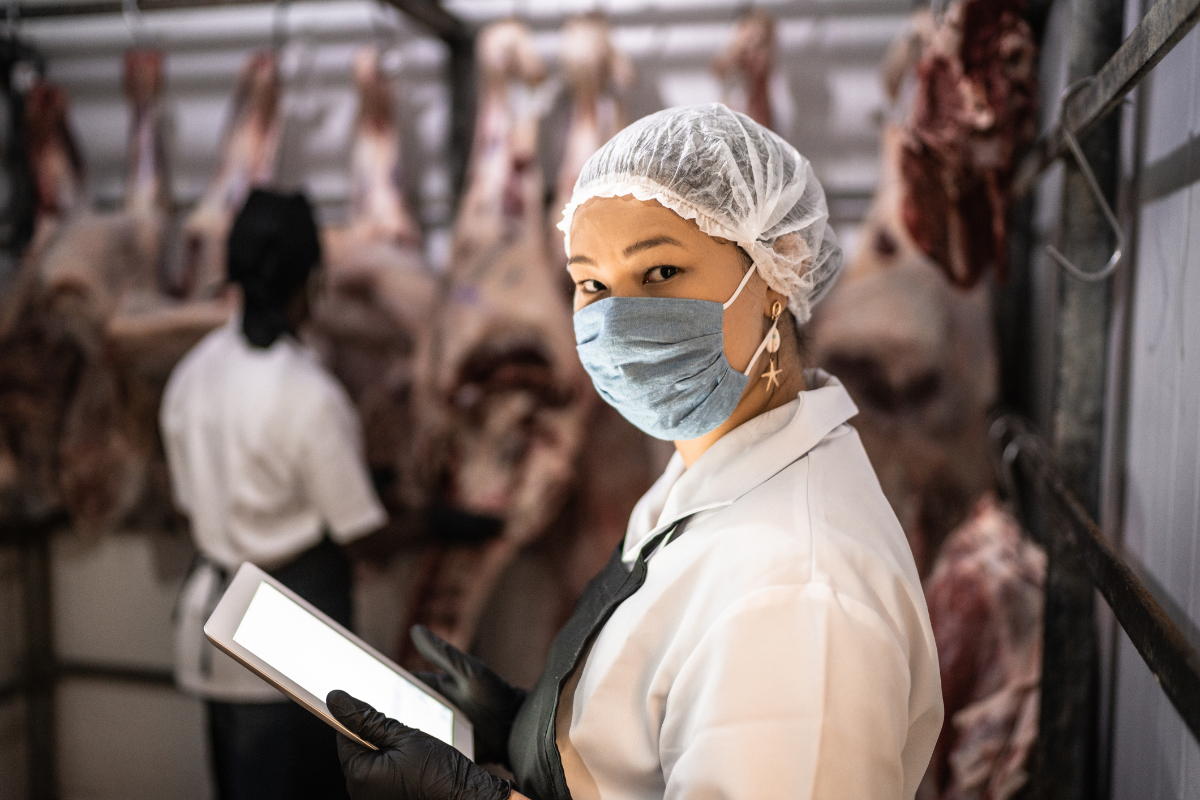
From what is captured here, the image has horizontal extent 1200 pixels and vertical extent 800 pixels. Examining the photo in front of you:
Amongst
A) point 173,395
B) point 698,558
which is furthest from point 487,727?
point 173,395

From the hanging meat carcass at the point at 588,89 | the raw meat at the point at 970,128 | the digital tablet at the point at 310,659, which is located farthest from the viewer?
the hanging meat carcass at the point at 588,89

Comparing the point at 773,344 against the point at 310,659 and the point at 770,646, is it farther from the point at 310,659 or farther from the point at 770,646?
the point at 310,659

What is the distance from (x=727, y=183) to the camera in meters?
0.95

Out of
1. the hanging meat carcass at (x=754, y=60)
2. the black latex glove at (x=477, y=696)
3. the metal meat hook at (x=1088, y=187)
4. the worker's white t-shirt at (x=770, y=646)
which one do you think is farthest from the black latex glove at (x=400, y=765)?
the hanging meat carcass at (x=754, y=60)

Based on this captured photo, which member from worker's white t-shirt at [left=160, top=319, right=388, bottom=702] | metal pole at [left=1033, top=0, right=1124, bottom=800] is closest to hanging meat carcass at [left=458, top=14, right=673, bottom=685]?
worker's white t-shirt at [left=160, top=319, right=388, bottom=702]

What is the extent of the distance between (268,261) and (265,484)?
57 centimetres

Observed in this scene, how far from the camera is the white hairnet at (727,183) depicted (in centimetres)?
94

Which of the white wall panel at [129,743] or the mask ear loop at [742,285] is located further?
the white wall panel at [129,743]

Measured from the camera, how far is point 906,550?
89cm

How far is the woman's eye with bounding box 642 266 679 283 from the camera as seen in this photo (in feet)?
3.10

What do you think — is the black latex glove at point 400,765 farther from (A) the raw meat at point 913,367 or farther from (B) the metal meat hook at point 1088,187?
(A) the raw meat at point 913,367

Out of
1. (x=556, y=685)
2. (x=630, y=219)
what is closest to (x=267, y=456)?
(x=556, y=685)

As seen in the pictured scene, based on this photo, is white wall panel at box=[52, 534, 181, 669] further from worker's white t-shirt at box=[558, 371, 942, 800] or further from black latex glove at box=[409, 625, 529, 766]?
worker's white t-shirt at box=[558, 371, 942, 800]

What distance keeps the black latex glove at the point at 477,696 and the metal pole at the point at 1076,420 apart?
890 mm
